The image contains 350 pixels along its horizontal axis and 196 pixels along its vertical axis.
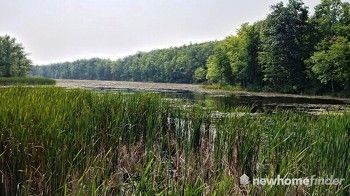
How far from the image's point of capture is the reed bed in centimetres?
446

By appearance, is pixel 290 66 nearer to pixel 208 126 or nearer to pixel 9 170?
pixel 208 126

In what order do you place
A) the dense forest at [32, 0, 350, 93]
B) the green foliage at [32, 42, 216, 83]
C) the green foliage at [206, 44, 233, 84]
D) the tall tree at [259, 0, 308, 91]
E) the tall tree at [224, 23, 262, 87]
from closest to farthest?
the dense forest at [32, 0, 350, 93] < the tall tree at [259, 0, 308, 91] < the tall tree at [224, 23, 262, 87] < the green foliage at [206, 44, 233, 84] < the green foliage at [32, 42, 216, 83]

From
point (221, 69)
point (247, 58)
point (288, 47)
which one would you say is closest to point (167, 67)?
point (221, 69)

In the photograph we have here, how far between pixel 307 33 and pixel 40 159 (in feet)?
180

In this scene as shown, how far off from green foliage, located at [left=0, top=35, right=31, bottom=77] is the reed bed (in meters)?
69.6

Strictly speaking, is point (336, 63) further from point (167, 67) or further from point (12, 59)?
point (167, 67)

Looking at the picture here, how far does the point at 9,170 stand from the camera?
198 inches

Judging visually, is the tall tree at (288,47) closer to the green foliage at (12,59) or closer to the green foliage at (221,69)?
the green foliage at (221,69)

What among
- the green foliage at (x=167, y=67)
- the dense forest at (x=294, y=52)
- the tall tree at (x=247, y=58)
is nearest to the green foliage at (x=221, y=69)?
the dense forest at (x=294, y=52)

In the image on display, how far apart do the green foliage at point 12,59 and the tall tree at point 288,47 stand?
4703 centimetres

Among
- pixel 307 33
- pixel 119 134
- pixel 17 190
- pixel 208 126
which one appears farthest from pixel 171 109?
pixel 307 33

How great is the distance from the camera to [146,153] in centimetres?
689

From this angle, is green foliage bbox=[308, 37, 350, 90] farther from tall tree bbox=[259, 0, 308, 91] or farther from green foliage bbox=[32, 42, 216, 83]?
green foliage bbox=[32, 42, 216, 83]

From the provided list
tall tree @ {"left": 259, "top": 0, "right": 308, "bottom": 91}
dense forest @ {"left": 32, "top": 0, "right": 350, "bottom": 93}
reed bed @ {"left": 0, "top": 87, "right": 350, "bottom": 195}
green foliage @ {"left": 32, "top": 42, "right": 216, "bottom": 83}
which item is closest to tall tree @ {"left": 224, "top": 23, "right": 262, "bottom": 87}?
dense forest @ {"left": 32, "top": 0, "right": 350, "bottom": 93}
